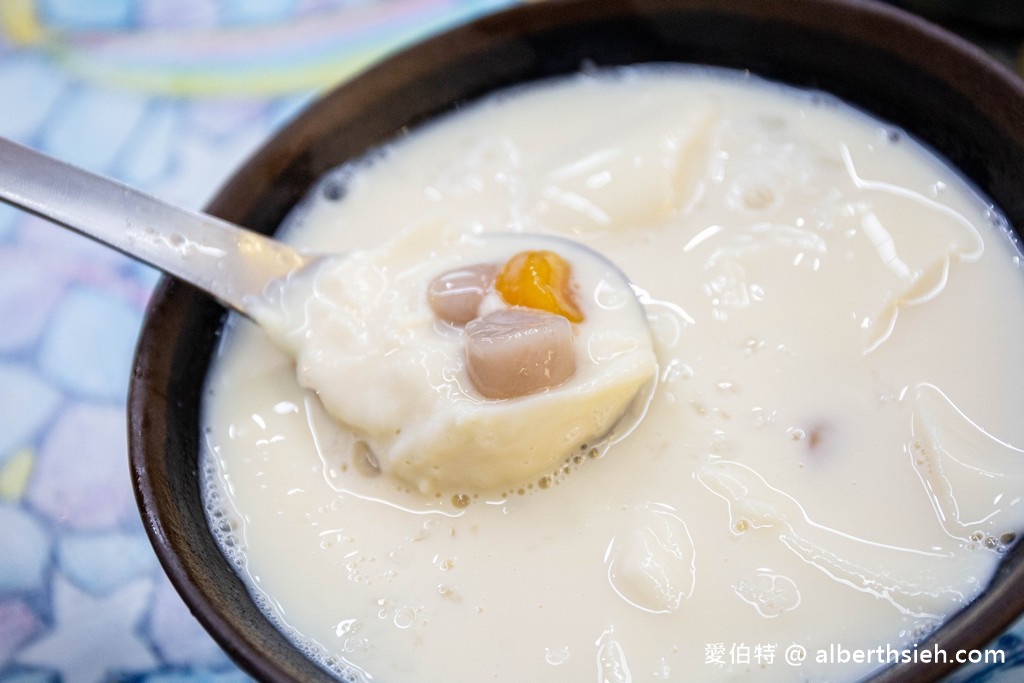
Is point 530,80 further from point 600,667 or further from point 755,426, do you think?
point 600,667

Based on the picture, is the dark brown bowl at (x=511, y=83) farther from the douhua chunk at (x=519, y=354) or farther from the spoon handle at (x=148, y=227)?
the douhua chunk at (x=519, y=354)

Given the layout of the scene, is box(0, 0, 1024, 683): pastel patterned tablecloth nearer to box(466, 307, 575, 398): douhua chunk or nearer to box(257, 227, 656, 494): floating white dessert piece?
box(257, 227, 656, 494): floating white dessert piece

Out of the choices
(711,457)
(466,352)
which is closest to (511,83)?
(466,352)

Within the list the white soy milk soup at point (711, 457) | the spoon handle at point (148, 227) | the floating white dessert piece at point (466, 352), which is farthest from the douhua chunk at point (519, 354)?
the spoon handle at point (148, 227)

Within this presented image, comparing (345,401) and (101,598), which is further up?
(345,401)

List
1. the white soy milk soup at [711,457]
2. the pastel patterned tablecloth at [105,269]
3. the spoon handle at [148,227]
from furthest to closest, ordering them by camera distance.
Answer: the pastel patterned tablecloth at [105,269]
the spoon handle at [148,227]
the white soy milk soup at [711,457]

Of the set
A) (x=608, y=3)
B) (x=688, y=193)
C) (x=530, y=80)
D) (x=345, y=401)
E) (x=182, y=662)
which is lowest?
(x=182, y=662)

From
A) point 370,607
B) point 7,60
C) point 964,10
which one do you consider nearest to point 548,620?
point 370,607
